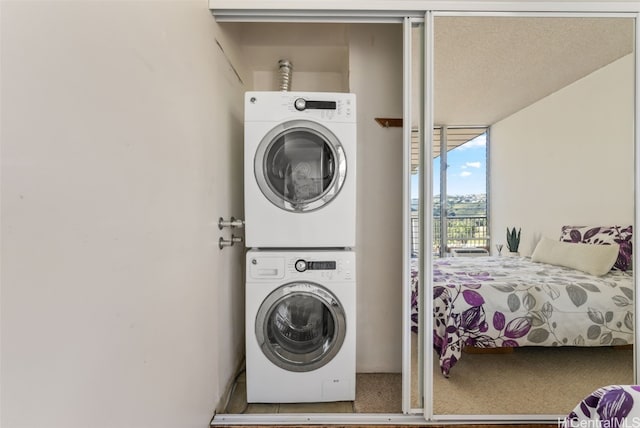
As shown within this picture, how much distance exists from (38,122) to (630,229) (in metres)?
2.46

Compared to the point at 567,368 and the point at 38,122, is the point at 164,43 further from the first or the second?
the point at 567,368

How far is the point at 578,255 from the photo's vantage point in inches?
64.5

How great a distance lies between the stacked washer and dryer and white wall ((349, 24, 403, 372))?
311mm

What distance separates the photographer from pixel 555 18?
166cm

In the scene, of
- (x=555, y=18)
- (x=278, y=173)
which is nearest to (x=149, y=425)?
(x=278, y=173)

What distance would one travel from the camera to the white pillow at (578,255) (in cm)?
164

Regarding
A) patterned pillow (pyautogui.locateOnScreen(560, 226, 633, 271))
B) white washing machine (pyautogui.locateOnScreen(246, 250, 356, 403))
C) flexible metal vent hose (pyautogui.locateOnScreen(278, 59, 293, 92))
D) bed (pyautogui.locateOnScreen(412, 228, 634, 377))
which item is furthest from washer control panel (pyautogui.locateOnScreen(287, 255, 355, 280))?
flexible metal vent hose (pyautogui.locateOnScreen(278, 59, 293, 92))

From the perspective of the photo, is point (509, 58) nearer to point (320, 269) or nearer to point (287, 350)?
point (320, 269)

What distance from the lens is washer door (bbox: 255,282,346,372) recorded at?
5.78 ft

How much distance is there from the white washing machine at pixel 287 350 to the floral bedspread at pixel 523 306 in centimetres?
49

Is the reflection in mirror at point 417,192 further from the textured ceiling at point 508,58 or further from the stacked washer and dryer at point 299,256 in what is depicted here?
the stacked washer and dryer at point 299,256

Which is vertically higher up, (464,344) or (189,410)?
(464,344)

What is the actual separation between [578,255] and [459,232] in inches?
23.8

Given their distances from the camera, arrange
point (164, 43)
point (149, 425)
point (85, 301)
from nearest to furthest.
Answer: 1. point (85, 301)
2. point (149, 425)
3. point (164, 43)
